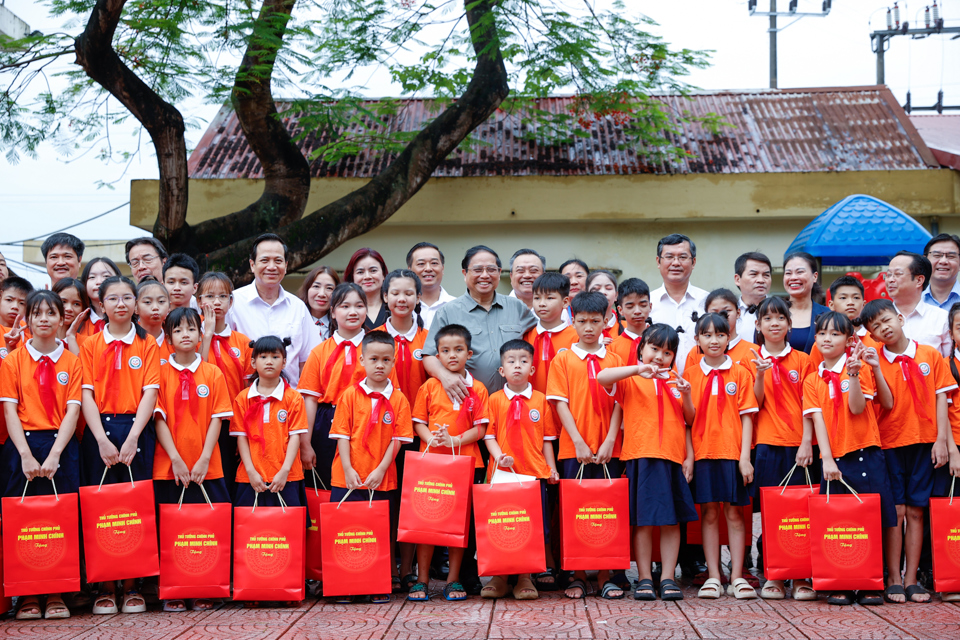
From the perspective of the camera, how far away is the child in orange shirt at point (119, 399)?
4.19m

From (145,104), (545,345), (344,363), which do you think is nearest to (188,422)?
(344,363)

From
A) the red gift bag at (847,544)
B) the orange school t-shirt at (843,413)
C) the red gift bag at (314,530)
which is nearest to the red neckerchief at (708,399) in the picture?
the orange school t-shirt at (843,413)

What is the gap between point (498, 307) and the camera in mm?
4766

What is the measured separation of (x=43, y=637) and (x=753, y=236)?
10.5 metres

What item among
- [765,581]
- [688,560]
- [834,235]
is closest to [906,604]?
[765,581]

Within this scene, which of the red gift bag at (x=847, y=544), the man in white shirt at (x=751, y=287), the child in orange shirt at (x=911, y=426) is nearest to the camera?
the red gift bag at (x=847, y=544)

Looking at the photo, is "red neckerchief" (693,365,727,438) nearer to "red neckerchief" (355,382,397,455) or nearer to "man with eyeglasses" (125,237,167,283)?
"red neckerchief" (355,382,397,455)

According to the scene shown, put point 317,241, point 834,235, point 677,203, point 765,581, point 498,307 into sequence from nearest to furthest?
1. point 765,581
2. point 498,307
3. point 834,235
4. point 317,241
5. point 677,203

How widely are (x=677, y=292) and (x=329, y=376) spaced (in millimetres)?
2157

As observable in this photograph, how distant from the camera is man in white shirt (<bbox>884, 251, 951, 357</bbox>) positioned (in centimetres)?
476

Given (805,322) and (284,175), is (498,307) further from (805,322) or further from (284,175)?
(284,175)

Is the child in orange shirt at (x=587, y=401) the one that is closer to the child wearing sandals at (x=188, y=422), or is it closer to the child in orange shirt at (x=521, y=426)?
the child in orange shirt at (x=521, y=426)

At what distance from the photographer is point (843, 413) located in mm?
4293

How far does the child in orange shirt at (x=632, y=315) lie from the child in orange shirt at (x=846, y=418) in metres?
0.92
